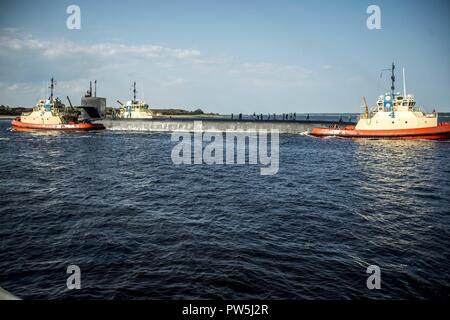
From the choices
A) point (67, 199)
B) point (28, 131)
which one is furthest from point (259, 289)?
point (28, 131)

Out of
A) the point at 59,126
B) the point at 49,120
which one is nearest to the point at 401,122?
the point at 59,126

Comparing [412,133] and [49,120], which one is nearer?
[412,133]

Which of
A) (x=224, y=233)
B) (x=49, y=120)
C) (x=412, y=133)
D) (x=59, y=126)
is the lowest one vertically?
(x=224, y=233)

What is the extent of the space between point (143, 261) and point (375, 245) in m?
10.8

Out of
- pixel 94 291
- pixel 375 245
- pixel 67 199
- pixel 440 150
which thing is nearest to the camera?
pixel 94 291

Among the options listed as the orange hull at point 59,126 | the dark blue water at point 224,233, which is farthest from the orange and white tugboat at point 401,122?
the orange hull at point 59,126

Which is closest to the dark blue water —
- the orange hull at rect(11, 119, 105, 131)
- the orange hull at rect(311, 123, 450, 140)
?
the orange hull at rect(311, 123, 450, 140)

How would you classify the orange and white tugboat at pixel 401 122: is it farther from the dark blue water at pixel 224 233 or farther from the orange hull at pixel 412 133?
the dark blue water at pixel 224 233

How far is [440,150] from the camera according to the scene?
160ft

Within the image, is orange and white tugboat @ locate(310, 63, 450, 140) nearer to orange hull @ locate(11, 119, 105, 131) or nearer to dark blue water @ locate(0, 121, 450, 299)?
dark blue water @ locate(0, 121, 450, 299)

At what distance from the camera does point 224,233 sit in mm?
16047

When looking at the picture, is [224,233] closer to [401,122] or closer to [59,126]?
[401,122]

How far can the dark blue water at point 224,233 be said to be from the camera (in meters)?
11.2
